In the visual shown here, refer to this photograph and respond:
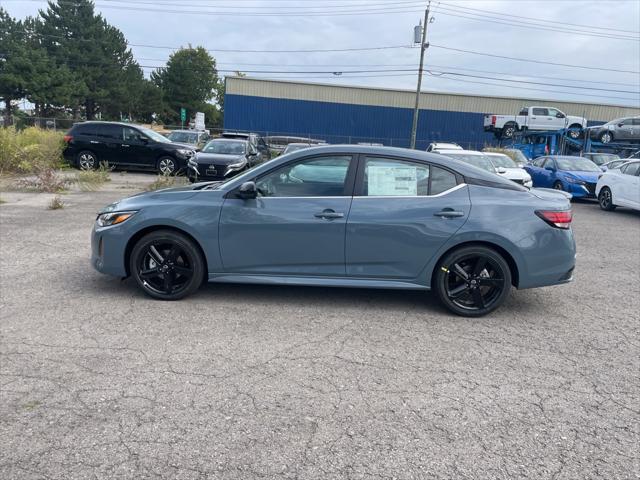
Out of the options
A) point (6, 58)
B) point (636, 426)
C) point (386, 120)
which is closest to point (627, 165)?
point (636, 426)

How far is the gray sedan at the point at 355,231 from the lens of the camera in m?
4.86

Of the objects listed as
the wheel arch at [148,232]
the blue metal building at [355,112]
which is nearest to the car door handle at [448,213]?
the wheel arch at [148,232]

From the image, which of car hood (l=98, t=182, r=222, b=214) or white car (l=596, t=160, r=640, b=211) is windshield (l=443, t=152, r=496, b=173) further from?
car hood (l=98, t=182, r=222, b=214)

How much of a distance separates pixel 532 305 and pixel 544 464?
2909mm

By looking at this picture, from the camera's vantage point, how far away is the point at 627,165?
1391cm

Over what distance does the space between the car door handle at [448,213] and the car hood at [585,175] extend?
13.0 meters

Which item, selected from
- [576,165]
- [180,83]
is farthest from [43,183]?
[180,83]

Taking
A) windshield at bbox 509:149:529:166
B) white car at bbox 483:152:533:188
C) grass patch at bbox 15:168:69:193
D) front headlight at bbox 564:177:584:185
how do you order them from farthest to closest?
1. windshield at bbox 509:149:529:166
2. front headlight at bbox 564:177:584:185
3. white car at bbox 483:152:533:188
4. grass patch at bbox 15:168:69:193

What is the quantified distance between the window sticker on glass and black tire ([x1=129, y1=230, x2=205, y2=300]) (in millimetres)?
1824

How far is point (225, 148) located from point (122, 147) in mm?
4140

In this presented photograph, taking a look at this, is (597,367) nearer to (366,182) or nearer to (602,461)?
(602,461)

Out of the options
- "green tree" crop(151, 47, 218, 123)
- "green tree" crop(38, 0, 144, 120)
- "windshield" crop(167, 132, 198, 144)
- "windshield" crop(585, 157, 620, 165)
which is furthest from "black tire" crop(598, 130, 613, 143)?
"green tree" crop(151, 47, 218, 123)

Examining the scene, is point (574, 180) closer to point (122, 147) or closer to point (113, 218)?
point (113, 218)

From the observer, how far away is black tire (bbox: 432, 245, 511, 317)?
16.0 ft
